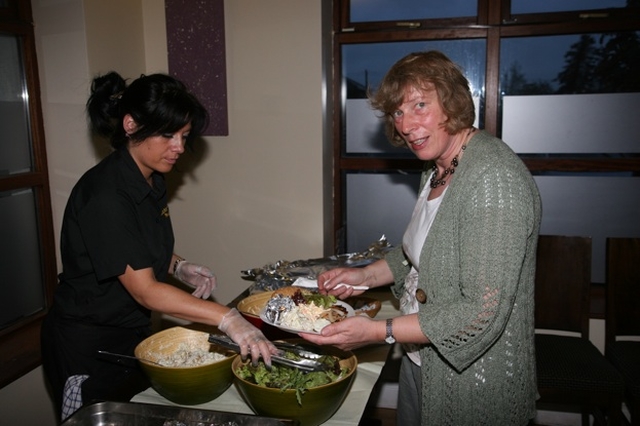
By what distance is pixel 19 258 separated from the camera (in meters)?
2.38

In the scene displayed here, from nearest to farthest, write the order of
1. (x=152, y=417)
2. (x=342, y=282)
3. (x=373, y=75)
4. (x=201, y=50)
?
1. (x=152, y=417)
2. (x=342, y=282)
3. (x=201, y=50)
4. (x=373, y=75)

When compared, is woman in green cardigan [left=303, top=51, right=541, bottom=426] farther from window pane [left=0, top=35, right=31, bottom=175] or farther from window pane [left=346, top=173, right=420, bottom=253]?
window pane [left=0, top=35, right=31, bottom=175]

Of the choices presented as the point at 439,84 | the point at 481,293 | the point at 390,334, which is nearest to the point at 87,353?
the point at 390,334

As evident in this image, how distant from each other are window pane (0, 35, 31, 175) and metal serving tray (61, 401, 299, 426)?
1471 millimetres

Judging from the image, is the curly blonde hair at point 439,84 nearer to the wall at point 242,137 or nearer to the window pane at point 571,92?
the wall at point 242,137

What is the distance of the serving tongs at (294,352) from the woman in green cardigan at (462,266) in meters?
0.06

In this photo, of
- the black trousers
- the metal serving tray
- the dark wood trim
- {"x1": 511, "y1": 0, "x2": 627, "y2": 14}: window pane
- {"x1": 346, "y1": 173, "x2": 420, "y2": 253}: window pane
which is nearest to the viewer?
the metal serving tray

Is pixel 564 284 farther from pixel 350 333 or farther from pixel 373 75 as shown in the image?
pixel 350 333

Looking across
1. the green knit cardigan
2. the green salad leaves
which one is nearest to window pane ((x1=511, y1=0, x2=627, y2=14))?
the green knit cardigan

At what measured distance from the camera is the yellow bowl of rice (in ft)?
4.30

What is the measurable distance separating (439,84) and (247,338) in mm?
789

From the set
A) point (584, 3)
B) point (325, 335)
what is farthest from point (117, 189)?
point (584, 3)

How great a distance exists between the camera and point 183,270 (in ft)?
6.76

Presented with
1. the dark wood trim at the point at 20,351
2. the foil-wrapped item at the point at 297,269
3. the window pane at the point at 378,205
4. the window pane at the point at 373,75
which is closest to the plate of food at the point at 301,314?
the foil-wrapped item at the point at 297,269
